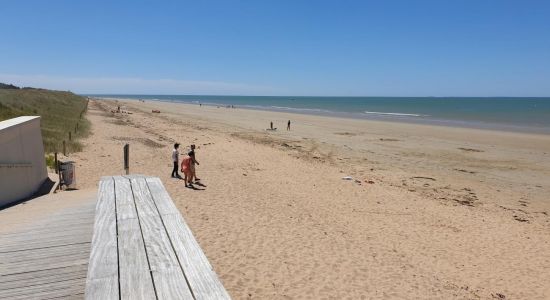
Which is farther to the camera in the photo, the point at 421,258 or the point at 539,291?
the point at 421,258

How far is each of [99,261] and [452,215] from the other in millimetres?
10159

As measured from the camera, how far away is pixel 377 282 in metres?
6.50

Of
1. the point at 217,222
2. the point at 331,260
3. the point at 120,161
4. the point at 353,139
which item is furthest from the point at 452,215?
the point at 353,139

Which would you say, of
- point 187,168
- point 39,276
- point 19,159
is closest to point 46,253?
point 39,276

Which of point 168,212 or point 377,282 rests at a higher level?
point 168,212

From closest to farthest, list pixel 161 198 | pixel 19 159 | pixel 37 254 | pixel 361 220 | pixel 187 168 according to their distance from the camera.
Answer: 1. pixel 37 254
2. pixel 161 198
3. pixel 19 159
4. pixel 361 220
5. pixel 187 168

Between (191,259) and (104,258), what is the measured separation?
2.25 feet

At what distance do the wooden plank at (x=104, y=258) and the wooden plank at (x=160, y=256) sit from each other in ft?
0.86

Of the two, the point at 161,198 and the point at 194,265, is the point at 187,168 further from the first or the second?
the point at 194,265

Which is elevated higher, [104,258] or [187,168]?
[104,258]

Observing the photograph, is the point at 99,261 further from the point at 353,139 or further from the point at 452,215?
the point at 353,139

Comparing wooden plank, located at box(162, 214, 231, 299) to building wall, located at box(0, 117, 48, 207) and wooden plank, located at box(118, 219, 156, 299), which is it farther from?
building wall, located at box(0, 117, 48, 207)

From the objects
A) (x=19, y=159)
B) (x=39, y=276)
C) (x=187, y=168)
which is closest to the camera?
(x=39, y=276)

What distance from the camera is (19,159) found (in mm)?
7516
